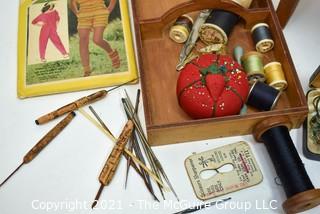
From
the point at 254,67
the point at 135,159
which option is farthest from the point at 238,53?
the point at 135,159

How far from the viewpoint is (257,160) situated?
36.8 inches

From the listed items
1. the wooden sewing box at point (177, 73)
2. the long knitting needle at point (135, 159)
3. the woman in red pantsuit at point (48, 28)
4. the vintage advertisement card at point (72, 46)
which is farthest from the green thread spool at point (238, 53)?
the woman in red pantsuit at point (48, 28)

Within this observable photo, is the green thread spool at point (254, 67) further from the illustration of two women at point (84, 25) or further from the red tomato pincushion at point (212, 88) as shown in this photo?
the illustration of two women at point (84, 25)

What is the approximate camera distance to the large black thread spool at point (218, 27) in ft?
3.41

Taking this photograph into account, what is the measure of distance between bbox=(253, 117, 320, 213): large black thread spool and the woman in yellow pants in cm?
46

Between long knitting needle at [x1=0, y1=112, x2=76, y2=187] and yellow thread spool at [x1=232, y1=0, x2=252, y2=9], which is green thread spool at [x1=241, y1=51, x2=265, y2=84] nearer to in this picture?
yellow thread spool at [x1=232, y1=0, x2=252, y2=9]

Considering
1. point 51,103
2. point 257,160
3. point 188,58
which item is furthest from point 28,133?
point 257,160

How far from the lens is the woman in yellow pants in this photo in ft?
3.58

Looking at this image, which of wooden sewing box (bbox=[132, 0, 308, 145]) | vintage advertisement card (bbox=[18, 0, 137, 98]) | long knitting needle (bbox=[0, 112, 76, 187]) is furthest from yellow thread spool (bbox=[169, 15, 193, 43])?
long knitting needle (bbox=[0, 112, 76, 187])

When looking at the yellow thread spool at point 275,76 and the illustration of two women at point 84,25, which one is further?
the illustration of two women at point 84,25

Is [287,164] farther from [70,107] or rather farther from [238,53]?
[70,107]

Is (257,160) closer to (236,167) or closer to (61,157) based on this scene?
(236,167)

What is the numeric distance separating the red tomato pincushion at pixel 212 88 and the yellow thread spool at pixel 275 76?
0.32ft

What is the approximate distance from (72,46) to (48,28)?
0.35 feet
